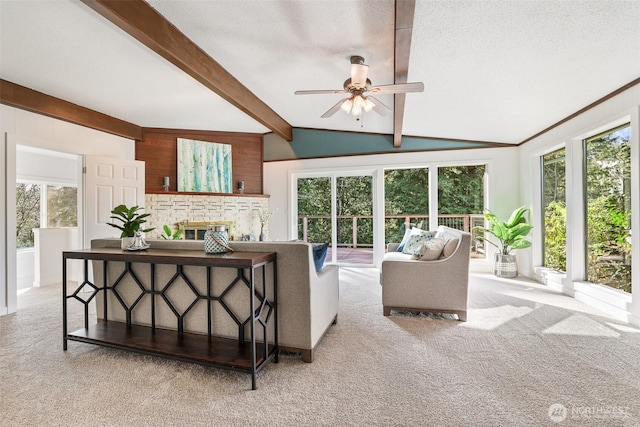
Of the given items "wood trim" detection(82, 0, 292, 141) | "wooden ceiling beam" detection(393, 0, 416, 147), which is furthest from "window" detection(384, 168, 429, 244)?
"wood trim" detection(82, 0, 292, 141)

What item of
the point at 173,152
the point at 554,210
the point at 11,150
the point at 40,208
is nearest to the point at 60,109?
the point at 11,150

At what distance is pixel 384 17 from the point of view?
2393 mm

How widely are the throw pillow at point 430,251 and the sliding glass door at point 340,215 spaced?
8.95 feet

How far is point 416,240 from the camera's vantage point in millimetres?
4156

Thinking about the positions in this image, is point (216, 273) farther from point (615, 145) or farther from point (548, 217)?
point (548, 217)

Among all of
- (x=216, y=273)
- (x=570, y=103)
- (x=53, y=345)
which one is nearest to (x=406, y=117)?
(x=570, y=103)

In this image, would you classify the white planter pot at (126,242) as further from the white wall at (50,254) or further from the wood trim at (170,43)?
the white wall at (50,254)

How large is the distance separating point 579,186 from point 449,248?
2.13 m

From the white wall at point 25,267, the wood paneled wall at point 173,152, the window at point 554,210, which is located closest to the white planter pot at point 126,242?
the wood paneled wall at point 173,152

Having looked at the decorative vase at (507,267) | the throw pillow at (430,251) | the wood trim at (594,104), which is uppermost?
the wood trim at (594,104)

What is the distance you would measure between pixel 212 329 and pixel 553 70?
12.0 ft

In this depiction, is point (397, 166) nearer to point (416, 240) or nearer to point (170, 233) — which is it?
point (416, 240)

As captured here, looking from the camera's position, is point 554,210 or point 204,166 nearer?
point 554,210

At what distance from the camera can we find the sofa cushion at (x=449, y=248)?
3.10 metres
